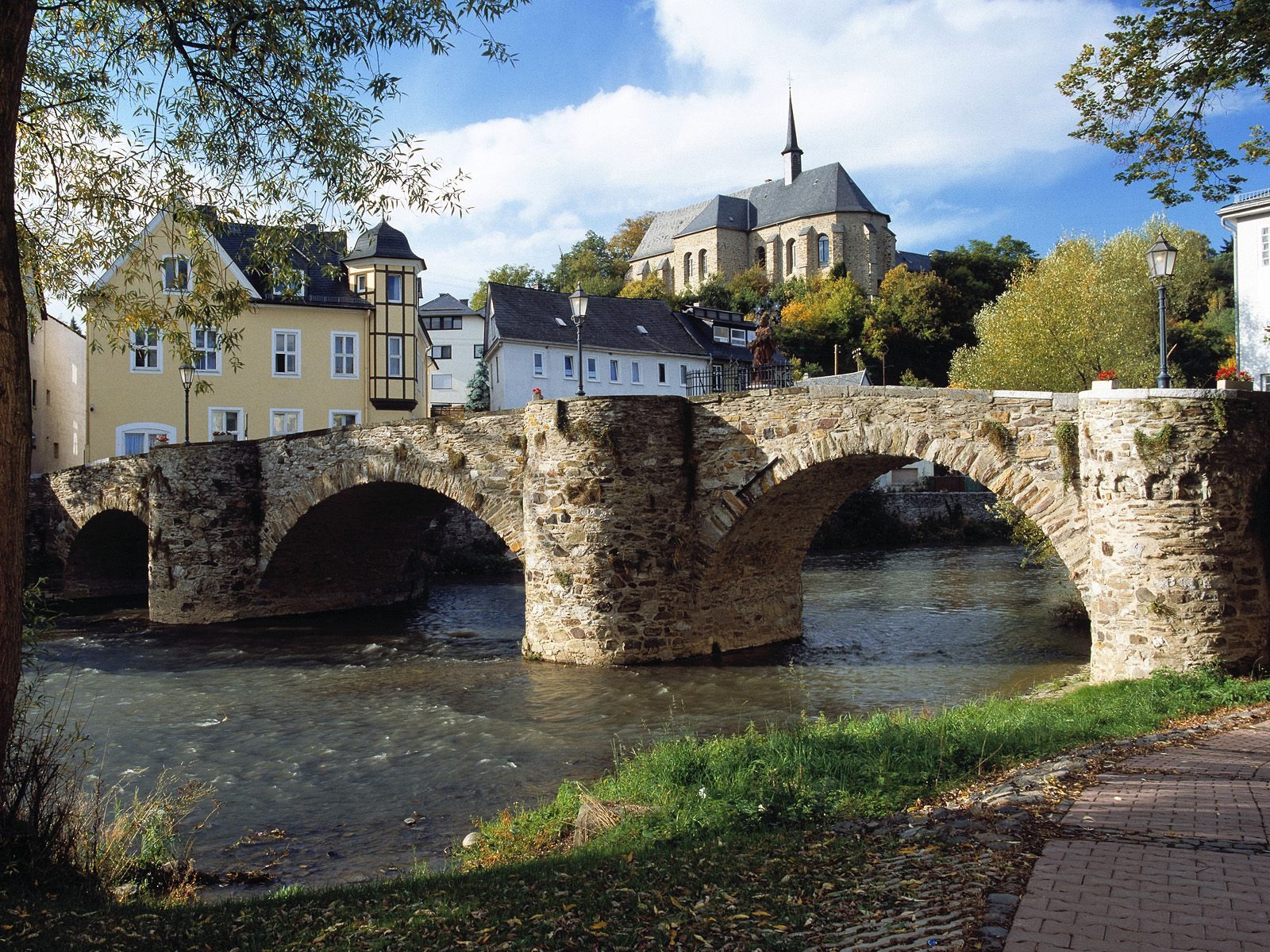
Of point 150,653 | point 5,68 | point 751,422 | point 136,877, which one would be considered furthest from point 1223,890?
point 150,653

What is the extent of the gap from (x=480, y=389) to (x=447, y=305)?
10209 millimetres

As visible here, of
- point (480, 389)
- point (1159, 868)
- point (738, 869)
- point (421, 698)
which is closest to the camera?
point (1159, 868)

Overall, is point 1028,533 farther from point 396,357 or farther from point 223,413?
point 223,413

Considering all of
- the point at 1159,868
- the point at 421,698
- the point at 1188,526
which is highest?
the point at 1188,526

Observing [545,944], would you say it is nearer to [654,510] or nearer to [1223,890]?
[1223,890]

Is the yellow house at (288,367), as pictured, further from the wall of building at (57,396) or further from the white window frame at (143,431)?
the wall of building at (57,396)

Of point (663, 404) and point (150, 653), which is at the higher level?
point (663, 404)

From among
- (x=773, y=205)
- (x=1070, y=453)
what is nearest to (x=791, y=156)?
(x=773, y=205)

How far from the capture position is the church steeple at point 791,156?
263ft

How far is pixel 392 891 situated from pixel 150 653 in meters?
14.1

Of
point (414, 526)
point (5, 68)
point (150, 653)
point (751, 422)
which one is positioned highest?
point (5, 68)

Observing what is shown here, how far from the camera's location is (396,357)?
104ft

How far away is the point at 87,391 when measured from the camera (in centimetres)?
2870

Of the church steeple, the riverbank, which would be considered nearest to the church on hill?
the church steeple
